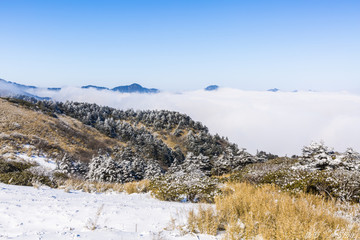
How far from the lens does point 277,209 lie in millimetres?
4168

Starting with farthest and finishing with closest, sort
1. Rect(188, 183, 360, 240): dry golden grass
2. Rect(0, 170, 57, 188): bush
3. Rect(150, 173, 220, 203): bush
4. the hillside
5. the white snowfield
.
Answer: the hillside → Rect(0, 170, 57, 188): bush → Rect(150, 173, 220, 203): bush → the white snowfield → Rect(188, 183, 360, 240): dry golden grass

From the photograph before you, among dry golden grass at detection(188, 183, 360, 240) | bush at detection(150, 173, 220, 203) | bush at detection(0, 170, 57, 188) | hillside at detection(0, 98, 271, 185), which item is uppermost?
dry golden grass at detection(188, 183, 360, 240)

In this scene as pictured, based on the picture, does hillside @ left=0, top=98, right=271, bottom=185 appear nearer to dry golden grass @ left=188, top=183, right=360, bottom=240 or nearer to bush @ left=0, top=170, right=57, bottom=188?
bush @ left=0, top=170, right=57, bottom=188

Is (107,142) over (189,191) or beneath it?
beneath

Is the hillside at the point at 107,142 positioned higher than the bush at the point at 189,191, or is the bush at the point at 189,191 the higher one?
the bush at the point at 189,191

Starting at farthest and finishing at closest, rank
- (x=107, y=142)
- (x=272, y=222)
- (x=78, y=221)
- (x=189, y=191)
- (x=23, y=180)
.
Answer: (x=107, y=142), (x=23, y=180), (x=189, y=191), (x=78, y=221), (x=272, y=222)

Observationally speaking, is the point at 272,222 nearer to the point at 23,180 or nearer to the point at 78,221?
the point at 78,221

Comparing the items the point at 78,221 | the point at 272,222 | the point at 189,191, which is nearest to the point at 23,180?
the point at 78,221

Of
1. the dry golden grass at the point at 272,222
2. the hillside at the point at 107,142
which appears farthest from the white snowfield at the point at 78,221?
the hillside at the point at 107,142

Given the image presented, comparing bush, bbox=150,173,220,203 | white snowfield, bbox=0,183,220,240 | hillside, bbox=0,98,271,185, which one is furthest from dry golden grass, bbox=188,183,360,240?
hillside, bbox=0,98,271,185

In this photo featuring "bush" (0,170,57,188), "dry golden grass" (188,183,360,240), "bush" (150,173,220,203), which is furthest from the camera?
"bush" (0,170,57,188)

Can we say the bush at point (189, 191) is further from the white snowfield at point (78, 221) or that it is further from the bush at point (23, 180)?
the bush at point (23, 180)

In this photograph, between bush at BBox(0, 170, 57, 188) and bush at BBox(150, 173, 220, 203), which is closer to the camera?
bush at BBox(150, 173, 220, 203)

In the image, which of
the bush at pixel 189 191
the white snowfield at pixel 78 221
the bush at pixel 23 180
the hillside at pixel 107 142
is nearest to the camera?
the white snowfield at pixel 78 221
